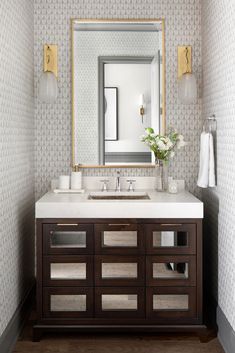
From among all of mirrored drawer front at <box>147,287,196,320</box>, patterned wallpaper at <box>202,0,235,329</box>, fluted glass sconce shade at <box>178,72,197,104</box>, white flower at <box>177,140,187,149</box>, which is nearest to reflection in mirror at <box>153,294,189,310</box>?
mirrored drawer front at <box>147,287,196,320</box>

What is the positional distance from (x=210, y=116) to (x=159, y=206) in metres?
0.79

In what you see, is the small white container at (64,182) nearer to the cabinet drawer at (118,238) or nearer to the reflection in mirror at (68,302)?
the cabinet drawer at (118,238)

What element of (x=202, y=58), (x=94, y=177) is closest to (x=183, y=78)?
(x=202, y=58)

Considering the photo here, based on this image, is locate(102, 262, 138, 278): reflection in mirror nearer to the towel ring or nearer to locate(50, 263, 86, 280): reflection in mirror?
locate(50, 263, 86, 280): reflection in mirror

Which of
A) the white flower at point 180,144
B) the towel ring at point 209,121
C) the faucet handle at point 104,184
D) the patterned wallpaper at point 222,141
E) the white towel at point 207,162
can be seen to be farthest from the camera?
the faucet handle at point 104,184

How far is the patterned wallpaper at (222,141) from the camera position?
9.64 feet

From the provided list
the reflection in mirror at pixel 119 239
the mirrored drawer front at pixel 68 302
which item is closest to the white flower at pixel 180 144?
the reflection in mirror at pixel 119 239

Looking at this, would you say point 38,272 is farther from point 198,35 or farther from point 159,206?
point 198,35

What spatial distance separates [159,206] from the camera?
3.20 m

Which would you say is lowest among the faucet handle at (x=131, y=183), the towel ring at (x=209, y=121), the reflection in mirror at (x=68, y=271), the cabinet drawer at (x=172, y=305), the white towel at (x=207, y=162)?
the cabinet drawer at (x=172, y=305)

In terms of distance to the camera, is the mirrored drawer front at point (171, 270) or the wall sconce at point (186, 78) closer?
the mirrored drawer front at point (171, 270)

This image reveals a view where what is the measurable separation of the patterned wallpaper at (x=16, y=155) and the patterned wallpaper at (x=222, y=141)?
124 centimetres

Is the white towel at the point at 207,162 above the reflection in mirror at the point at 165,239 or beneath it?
above

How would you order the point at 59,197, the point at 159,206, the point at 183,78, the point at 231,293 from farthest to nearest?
the point at 183,78
the point at 59,197
the point at 159,206
the point at 231,293
